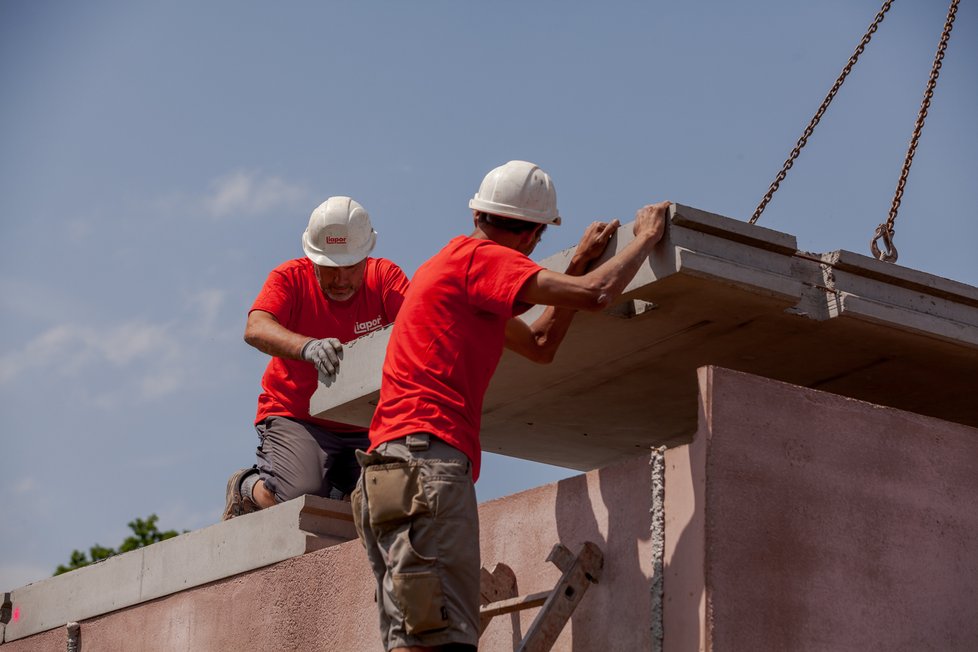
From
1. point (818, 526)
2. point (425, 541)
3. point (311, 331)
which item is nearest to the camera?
point (425, 541)

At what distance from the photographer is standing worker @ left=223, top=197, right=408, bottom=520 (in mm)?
7211

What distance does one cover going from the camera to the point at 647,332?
A: 566 centimetres

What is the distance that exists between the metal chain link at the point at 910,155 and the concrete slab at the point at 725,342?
35 cm

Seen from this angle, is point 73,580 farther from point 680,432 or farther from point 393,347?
point 393,347

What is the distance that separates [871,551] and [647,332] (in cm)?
129

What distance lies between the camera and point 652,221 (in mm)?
5004

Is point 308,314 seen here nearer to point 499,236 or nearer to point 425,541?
point 499,236

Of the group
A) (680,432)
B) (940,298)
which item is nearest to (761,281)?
(940,298)

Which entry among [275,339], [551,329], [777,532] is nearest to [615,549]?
[777,532]

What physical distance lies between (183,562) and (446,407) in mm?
3266

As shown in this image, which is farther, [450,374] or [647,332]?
[647,332]

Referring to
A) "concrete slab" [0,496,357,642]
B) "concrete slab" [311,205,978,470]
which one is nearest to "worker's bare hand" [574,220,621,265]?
"concrete slab" [311,205,978,470]

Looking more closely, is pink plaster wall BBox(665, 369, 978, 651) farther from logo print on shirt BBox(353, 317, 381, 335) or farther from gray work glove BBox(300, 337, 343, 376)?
logo print on shirt BBox(353, 317, 381, 335)

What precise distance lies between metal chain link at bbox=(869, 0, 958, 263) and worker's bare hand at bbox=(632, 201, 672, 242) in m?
1.32
